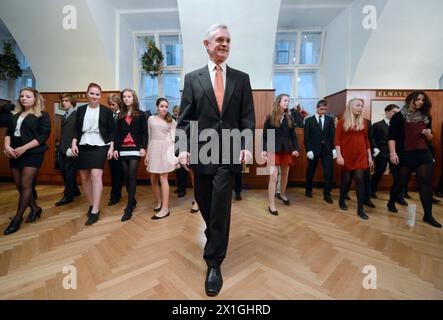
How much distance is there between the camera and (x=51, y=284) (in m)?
1.46

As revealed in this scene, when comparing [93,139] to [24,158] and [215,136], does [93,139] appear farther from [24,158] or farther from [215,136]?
[215,136]

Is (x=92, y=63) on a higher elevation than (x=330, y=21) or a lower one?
lower

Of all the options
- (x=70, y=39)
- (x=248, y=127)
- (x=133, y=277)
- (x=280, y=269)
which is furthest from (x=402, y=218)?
(x=70, y=39)

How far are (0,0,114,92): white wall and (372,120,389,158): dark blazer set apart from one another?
6.03 metres

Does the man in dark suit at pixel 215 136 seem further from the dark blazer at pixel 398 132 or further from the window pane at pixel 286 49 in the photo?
the window pane at pixel 286 49

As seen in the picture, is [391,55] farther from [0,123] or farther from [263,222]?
[0,123]

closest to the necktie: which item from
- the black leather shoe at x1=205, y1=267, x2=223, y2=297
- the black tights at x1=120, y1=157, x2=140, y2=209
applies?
the black leather shoe at x1=205, y1=267, x2=223, y2=297

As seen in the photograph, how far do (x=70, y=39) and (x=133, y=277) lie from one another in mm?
5541

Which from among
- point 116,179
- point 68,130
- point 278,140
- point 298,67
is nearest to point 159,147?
point 116,179

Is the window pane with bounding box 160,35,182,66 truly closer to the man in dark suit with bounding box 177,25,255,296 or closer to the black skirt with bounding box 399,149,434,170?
the man in dark suit with bounding box 177,25,255,296

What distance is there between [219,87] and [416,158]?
288cm

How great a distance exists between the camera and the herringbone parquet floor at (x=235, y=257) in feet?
4.58

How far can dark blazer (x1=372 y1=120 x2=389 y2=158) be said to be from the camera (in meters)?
3.72
